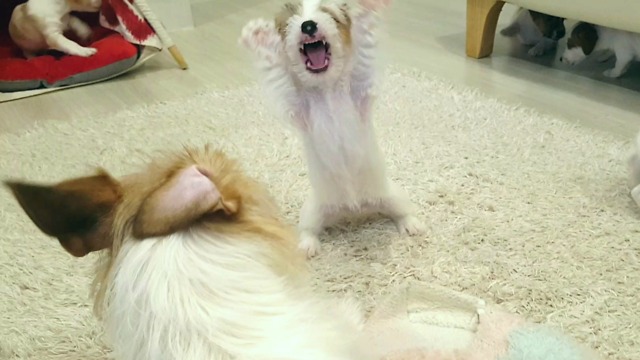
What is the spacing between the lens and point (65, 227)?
26.6 inches

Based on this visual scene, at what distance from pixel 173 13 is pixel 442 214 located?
2.29 metres

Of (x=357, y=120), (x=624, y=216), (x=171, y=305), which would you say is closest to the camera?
(x=171, y=305)

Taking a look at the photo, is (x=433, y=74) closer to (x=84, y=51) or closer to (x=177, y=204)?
(x=84, y=51)

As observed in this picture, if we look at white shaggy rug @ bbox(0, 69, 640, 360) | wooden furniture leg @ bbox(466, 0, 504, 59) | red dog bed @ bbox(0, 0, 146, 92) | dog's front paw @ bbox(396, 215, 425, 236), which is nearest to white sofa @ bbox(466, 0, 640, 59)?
wooden furniture leg @ bbox(466, 0, 504, 59)

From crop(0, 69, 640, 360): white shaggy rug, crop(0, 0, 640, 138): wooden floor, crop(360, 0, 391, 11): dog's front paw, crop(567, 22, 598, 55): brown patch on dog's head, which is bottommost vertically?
crop(0, 0, 640, 138): wooden floor

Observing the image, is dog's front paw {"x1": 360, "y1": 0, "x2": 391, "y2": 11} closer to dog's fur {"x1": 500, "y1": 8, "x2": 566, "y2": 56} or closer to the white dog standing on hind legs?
the white dog standing on hind legs

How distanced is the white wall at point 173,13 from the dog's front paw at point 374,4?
225 cm

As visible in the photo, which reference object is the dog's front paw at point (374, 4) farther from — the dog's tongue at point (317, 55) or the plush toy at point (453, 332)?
the plush toy at point (453, 332)

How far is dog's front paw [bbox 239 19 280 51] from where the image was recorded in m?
1.34

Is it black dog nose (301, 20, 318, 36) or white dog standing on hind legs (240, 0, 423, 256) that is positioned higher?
black dog nose (301, 20, 318, 36)

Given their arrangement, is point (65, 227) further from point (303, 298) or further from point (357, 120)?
point (357, 120)

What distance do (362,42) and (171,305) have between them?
85 cm

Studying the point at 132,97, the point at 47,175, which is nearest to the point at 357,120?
the point at 47,175

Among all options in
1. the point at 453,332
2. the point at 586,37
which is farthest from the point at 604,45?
the point at 453,332
